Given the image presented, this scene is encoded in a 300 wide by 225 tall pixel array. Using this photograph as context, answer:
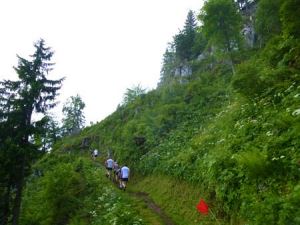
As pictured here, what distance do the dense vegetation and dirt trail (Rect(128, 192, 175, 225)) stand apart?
0.72 m

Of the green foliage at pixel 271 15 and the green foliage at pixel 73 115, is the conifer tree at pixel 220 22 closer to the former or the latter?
the green foliage at pixel 271 15

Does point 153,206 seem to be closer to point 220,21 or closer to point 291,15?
point 291,15

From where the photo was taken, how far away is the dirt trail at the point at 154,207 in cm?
1551

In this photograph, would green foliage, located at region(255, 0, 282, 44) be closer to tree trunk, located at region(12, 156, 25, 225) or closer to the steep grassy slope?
the steep grassy slope

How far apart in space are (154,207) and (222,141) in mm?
5298

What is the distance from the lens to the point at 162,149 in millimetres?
27641

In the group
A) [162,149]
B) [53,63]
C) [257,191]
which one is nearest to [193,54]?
[162,149]

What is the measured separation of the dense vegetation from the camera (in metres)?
10.1

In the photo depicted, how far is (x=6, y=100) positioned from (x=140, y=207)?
1195cm

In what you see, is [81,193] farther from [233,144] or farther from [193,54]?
[193,54]

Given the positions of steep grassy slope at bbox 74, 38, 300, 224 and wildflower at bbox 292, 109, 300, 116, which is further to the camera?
wildflower at bbox 292, 109, 300, 116

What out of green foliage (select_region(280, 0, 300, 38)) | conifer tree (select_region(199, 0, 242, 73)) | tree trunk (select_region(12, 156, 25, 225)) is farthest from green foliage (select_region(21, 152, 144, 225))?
conifer tree (select_region(199, 0, 242, 73))

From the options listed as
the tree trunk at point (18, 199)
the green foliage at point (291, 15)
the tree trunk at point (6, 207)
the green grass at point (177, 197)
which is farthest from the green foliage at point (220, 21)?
the tree trunk at point (6, 207)

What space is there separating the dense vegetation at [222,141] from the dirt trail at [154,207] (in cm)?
72
